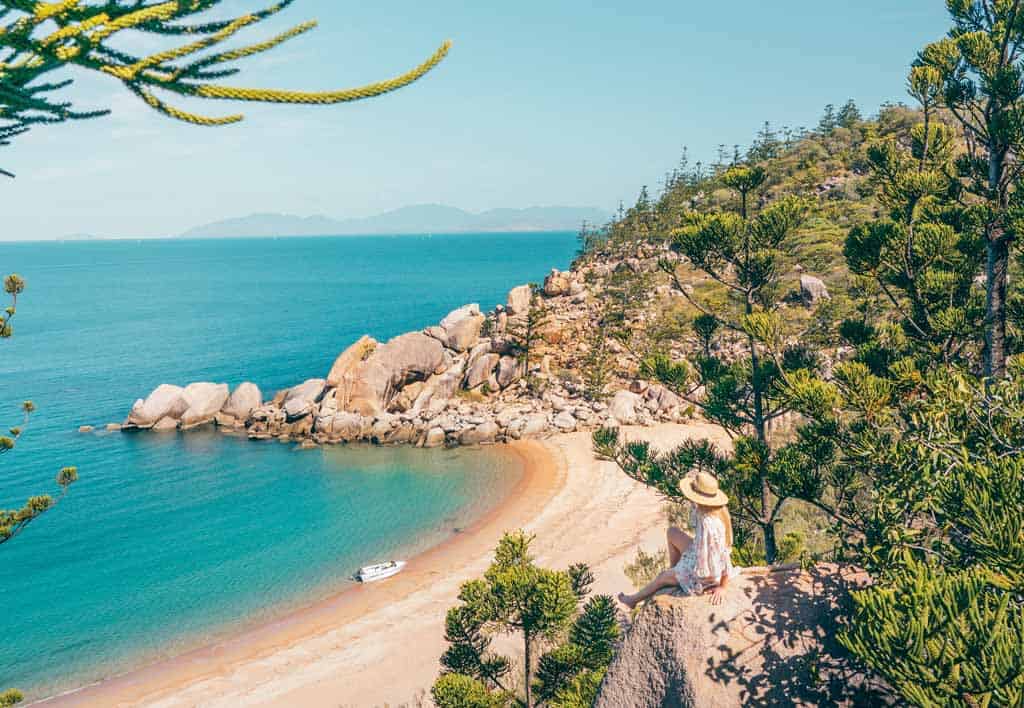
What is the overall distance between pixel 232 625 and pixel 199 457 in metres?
17.9

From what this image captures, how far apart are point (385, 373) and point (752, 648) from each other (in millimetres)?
33290

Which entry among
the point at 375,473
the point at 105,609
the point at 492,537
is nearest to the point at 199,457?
the point at 375,473

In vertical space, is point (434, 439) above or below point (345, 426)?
below

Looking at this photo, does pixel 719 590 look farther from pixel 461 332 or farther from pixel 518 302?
pixel 518 302

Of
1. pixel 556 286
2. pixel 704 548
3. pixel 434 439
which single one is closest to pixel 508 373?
pixel 434 439

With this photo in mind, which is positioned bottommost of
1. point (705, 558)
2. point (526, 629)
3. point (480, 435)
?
point (480, 435)

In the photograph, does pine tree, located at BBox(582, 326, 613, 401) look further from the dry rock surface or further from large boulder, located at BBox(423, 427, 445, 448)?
large boulder, located at BBox(423, 427, 445, 448)

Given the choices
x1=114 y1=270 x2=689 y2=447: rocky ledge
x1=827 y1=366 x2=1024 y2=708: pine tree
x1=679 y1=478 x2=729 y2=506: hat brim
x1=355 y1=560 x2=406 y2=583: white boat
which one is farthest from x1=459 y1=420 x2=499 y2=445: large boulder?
x1=827 y1=366 x2=1024 y2=708: pine tree

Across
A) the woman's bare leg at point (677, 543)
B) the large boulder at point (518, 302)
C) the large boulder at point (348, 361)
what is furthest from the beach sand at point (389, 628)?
the large boulder at point (518, 302)

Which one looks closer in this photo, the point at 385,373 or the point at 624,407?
the point at 624,407

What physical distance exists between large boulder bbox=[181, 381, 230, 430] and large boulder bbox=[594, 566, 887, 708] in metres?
39.5

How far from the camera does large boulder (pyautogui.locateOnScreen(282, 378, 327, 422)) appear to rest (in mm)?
38031

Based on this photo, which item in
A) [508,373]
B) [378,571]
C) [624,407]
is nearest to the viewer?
[378,571]

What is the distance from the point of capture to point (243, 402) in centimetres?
4034
